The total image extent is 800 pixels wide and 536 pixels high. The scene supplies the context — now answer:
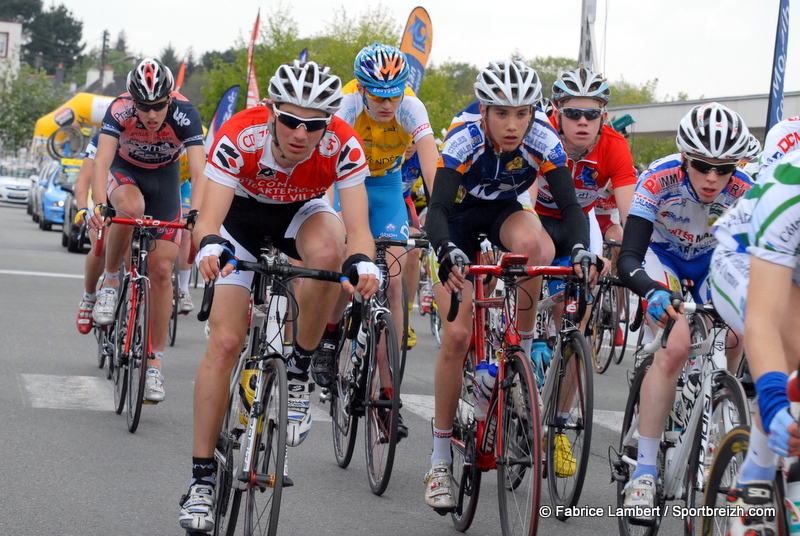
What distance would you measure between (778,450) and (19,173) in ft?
188

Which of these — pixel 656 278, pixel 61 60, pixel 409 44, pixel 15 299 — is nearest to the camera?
pixel 656 278

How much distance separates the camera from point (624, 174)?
739 centimetres

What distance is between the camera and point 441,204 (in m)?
5.39

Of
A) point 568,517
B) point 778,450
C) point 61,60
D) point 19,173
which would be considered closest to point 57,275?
point 568,517

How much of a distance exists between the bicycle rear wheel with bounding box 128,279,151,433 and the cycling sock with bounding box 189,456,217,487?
8.05 ft

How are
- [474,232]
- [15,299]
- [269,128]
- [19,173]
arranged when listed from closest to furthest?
1. [269,128]
2. [474,232]
3. [15,299]
4. [19,173]

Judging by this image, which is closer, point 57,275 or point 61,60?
point 57,275

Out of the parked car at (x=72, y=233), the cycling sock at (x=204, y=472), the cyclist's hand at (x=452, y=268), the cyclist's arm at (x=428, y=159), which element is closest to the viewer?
the cycling sock at (x=204, y=472)

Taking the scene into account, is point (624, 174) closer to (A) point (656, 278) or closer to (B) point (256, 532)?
(A) point (656, 278)

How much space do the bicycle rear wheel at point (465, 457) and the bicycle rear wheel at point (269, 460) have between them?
3.94ft

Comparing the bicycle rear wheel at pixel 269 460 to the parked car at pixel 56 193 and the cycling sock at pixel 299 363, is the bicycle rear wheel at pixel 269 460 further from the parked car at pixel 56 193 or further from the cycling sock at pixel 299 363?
the parked car at pixel 56 193

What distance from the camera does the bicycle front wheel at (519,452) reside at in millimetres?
4590

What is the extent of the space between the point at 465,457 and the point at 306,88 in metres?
1.99

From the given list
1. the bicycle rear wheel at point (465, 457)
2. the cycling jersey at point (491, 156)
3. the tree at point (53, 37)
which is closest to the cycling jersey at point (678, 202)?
the cycling jersey at point (491, 156)
